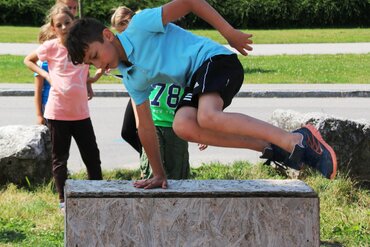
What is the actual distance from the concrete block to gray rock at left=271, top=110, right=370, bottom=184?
8.35ft

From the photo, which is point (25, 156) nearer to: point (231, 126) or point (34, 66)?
point (34, 66)

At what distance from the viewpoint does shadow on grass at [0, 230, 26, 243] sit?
5.95 meters

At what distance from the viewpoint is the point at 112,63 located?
16.4 feet

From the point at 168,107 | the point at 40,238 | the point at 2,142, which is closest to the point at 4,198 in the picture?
the point at 2,142

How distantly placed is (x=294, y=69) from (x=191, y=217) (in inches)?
555

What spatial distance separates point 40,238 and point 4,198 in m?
1.24

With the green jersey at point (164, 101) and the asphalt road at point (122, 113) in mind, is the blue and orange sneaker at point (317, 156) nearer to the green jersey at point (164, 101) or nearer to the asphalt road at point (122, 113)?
the green jersey at point (164, 101)

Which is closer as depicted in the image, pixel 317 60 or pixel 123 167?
pixel 123 167

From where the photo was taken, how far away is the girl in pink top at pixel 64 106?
7.00m

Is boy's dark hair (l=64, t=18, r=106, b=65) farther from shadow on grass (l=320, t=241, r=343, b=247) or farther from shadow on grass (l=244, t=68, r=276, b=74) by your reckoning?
shadow on grass (l=244, t=68, r=276, b=74)

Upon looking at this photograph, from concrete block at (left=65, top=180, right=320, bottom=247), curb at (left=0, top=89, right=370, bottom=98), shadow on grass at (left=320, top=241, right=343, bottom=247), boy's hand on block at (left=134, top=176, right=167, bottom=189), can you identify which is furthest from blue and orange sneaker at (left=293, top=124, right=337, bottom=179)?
curb at (left=0, top=89, right=370, bottom=98)

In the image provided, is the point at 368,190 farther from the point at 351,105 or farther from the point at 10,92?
the point at 10,92

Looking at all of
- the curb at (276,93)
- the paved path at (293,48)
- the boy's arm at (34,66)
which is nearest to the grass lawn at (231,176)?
the boy's arm at (34,66)

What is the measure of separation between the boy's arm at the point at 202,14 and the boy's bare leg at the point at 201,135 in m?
0.49
